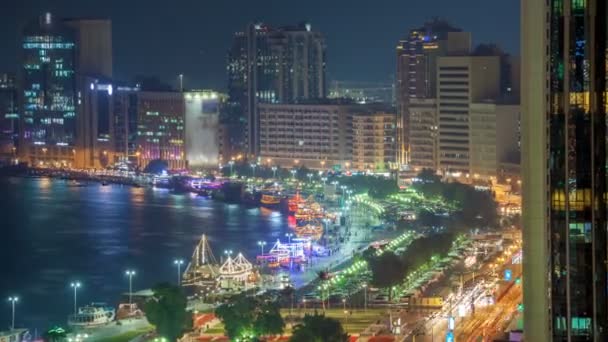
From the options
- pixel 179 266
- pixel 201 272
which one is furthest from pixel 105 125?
pixel 201 272

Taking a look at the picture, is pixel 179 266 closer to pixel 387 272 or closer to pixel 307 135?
pixel 387 272

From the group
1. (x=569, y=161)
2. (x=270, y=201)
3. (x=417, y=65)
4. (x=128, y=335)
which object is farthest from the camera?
(x=417, y=65)

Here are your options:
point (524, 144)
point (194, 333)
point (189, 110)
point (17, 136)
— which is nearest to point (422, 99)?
point (189, 110)

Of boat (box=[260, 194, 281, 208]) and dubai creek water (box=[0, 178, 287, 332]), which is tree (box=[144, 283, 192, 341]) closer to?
dubai creek water (box=[0, 178, 287, 332])

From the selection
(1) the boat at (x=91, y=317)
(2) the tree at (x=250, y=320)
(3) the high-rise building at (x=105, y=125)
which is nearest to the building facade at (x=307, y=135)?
(3) the high-rise building at (x=105, y=125)

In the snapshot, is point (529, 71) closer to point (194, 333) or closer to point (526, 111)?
point (526, 111)

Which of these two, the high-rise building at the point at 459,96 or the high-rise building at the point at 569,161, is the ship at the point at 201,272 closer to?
the high-rise building at the point at 569,161
